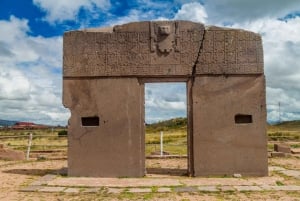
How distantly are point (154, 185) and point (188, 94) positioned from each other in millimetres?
2661

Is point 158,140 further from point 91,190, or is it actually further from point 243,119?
point 91,190

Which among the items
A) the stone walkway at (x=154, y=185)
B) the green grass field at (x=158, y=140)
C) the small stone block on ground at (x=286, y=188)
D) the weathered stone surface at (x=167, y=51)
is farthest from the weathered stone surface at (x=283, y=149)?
the small stone block on ground at (x=286, y=188)

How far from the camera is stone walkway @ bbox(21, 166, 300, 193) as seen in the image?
864 cm

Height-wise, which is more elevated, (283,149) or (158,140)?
(158,140)

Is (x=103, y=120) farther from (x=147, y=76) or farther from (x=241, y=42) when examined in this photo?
(x=241, y=42)

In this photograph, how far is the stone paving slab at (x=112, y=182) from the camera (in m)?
9.25

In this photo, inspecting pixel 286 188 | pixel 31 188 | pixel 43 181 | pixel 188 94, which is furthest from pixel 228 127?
pixel 31 188

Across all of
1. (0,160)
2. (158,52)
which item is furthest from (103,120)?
(0,160)

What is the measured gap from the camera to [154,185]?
9.16m

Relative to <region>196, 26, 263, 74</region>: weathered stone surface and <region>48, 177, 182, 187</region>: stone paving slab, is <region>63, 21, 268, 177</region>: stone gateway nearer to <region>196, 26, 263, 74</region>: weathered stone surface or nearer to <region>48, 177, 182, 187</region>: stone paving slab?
<region>196, 26, 263, 74</region>: weathered stone surface

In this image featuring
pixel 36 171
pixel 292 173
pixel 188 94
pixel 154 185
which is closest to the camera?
pixel 154 185

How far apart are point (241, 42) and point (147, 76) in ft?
8.28

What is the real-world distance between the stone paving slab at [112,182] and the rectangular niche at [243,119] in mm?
2289

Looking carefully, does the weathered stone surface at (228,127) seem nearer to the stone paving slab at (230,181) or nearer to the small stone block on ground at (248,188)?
the stone paving slab at (230,181)
